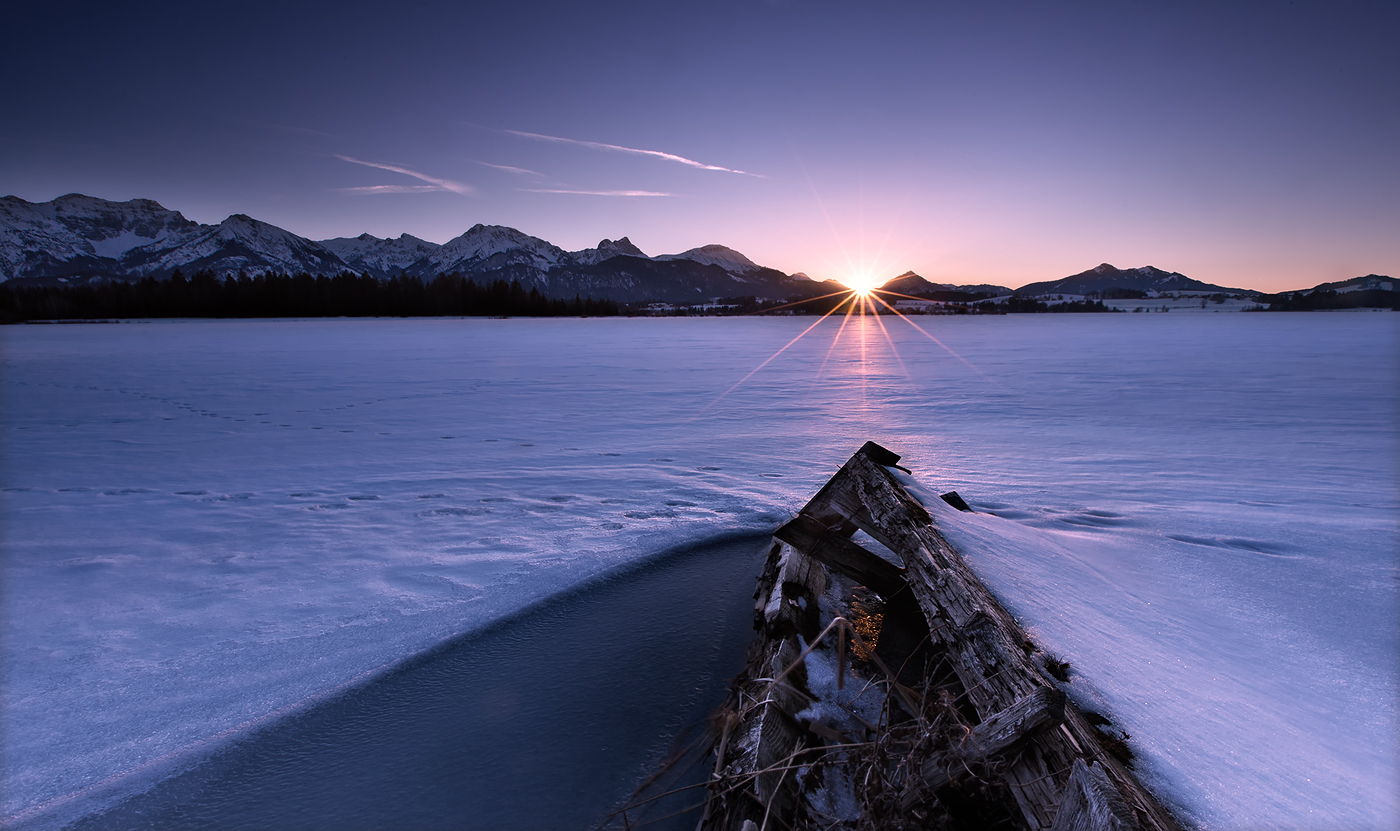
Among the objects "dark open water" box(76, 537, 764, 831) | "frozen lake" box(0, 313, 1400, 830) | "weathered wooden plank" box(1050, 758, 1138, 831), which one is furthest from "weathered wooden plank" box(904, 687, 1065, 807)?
"dark open water" box(76, 537, 764, 831)

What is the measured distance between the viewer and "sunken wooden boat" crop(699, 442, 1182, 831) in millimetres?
1922

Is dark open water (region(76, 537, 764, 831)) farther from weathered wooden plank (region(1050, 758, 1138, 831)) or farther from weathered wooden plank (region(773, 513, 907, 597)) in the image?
weathered wooden plank (region(1050, 758, 1138, 831))

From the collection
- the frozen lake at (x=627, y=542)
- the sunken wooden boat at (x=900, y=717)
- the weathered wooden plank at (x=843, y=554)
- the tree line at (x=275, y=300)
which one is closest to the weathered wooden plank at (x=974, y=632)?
the sunken wooden boat at (x=900, y=717)

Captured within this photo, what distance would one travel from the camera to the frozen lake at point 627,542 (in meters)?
2.83

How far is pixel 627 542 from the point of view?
220 inches

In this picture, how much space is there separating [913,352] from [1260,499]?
72.8 ft

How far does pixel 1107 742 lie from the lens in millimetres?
2494

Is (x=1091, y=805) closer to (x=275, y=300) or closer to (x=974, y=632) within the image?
(x=974, y=632)

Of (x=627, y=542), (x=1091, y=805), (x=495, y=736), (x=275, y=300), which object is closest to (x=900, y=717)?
(x=1091, y=805)

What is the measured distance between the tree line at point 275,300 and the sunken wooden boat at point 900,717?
85.6 m

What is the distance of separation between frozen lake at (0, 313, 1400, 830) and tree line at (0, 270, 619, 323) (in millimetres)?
72982

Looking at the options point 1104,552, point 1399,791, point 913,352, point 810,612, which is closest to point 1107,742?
point 1399,791

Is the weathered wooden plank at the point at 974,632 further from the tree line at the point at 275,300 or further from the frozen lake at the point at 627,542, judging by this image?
the tree line at the point at 275,300

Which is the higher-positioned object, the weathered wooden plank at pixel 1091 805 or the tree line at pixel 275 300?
the tree line at pixel 275 300
